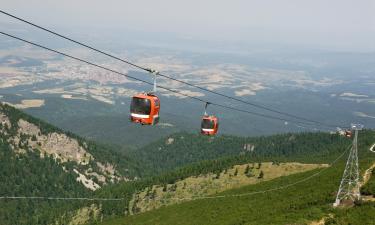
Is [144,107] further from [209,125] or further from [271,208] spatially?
[271,208]

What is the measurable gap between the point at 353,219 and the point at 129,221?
121 meters

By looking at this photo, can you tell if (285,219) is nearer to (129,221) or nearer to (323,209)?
(323,209)

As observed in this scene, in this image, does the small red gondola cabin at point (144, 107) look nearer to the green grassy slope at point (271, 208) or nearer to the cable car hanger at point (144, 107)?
the cable car hanger at point (144, 107)

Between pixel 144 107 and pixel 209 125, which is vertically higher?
pixel 144 107

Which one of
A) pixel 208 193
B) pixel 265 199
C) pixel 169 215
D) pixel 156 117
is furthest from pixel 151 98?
pixel 208 193

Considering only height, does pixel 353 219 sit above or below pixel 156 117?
below

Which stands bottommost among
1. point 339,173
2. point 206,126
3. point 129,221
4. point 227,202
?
point 129,221

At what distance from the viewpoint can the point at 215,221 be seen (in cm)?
11438

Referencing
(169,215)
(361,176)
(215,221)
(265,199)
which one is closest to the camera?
(361,176)

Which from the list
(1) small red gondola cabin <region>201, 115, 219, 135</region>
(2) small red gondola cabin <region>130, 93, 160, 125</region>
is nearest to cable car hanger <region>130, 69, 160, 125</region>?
(2) small red gondola cabin <region>130, 93, 160, 125</region>

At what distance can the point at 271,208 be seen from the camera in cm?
10188

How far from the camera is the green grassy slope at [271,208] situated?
70925mm

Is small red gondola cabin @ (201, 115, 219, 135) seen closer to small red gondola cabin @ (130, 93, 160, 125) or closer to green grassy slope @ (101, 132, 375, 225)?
green grassy slope @ (101, 132, 375, 225)

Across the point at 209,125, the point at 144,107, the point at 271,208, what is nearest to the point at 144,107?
the point at 144,107
